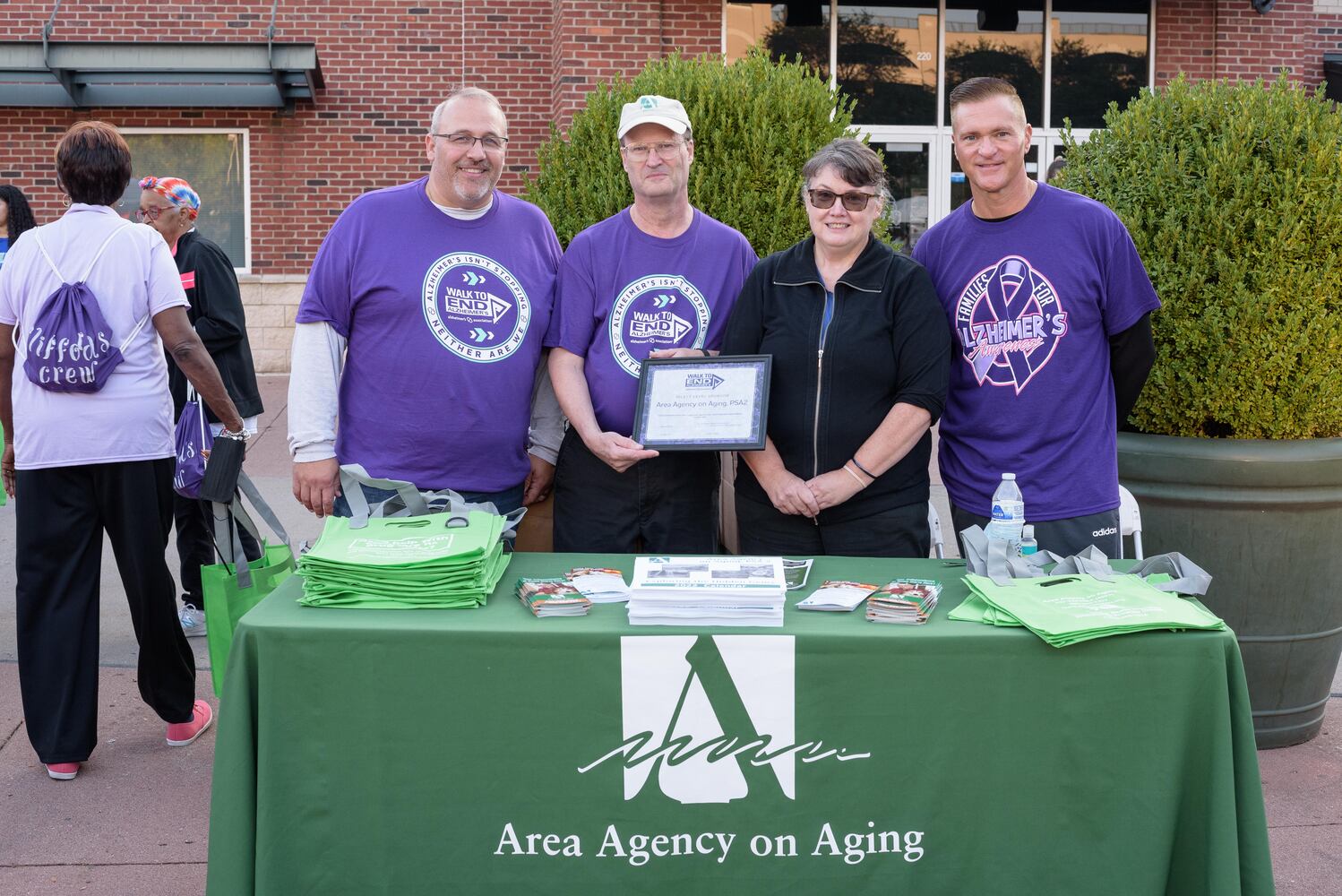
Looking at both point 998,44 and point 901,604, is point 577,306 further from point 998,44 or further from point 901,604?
point 998,44

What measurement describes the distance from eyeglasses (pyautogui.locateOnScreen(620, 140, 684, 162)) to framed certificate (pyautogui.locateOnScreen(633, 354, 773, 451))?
2.05 feet

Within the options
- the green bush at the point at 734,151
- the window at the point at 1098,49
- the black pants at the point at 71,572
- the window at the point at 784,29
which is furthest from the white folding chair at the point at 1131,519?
the window at the point at 1098,49

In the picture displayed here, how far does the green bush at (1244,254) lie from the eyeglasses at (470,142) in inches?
86.1

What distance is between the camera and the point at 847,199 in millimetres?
3414

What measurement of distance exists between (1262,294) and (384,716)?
3.18 metres

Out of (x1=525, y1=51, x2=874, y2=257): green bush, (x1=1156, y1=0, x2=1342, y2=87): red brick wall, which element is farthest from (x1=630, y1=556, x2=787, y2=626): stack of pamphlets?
(x1=1156, y1=0, x2=1342, y2=87): red brick wall

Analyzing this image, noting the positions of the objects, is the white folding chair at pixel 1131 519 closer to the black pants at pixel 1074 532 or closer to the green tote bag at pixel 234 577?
the black pants at pixel 1074 532

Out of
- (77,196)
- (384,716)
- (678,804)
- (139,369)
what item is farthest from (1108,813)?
(77,196)

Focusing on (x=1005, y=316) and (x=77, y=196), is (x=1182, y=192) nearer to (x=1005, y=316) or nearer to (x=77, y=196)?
(x=1005, y=316)

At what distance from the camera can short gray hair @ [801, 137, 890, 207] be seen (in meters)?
3.38

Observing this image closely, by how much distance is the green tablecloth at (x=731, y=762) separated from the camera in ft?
8.95

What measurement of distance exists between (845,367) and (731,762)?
1196 millimetres

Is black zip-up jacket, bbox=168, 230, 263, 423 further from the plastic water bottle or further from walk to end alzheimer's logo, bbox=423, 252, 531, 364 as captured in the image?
the plastic water bottle

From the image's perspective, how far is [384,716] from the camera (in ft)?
9.05
